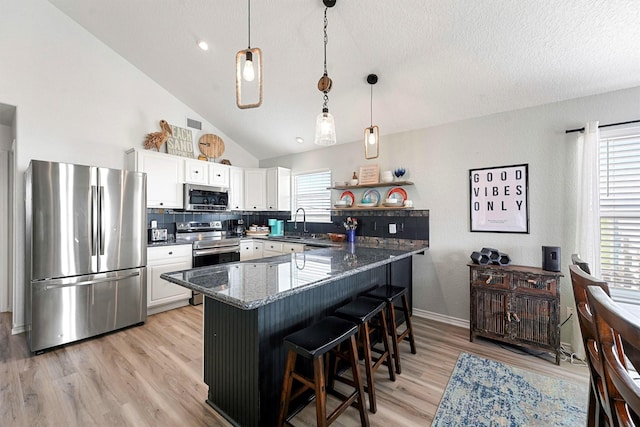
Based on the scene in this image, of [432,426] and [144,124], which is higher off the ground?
[144,124]

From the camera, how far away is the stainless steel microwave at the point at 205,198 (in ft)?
13.6

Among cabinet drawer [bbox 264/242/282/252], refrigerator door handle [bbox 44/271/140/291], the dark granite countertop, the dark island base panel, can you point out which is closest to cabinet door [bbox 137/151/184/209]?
refrigerator door handle [bbox 44/271/140/291]

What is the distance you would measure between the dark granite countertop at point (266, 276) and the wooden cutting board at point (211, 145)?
10.4ft

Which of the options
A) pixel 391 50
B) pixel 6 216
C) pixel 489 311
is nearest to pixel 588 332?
pixel 489 311

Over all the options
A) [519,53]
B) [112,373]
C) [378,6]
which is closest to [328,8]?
[378,6]

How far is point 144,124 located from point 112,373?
130 inches

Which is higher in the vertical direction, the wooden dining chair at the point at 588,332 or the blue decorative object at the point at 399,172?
the blue decorative object at the point at 399,172

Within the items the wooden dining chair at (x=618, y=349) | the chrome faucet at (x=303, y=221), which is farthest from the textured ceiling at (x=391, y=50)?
the wooden dining chair at (x=618, y=349)

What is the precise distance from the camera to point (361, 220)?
4.14 m

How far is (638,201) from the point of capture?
94.9 inches

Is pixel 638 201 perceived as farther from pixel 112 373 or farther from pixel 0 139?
pixel 0 139

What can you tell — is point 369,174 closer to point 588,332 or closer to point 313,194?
point 313,194

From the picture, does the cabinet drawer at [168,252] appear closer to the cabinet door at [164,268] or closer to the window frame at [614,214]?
the cabinet door at [164,268]

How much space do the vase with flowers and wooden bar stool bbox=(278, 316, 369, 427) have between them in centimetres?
232
